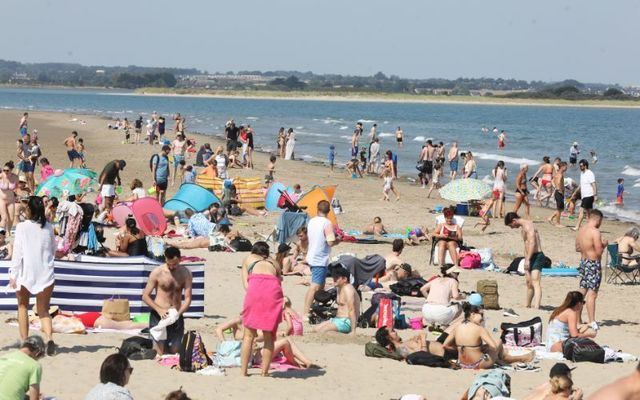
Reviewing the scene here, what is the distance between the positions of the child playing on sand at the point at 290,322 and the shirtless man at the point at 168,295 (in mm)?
1533

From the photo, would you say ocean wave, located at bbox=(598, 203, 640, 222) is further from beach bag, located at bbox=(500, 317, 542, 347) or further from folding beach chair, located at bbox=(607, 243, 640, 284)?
beach bag, located at bbox=(500, 317, 542, 347)

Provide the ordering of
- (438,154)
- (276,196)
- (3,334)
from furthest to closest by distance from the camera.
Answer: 1. (438,154)
2. (276,196)
3. (3,334)

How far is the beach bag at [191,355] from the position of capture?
31.5ft

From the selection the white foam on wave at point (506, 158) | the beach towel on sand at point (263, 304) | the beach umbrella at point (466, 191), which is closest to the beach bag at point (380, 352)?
the beach towel on sand at point (263, 304)

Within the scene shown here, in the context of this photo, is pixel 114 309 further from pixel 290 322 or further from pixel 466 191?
pixel 466 191

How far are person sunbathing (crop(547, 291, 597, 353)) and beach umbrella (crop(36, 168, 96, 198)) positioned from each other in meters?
9.96

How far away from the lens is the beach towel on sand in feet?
30.6

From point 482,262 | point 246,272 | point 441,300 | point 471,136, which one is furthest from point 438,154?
point 471,136

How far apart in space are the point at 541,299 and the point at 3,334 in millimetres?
7564

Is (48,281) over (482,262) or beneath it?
over

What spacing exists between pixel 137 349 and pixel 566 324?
466 cm

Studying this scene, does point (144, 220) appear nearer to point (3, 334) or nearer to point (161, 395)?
point (3, 334)

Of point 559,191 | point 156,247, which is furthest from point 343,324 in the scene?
point 559,191

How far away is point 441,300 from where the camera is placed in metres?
12.4
